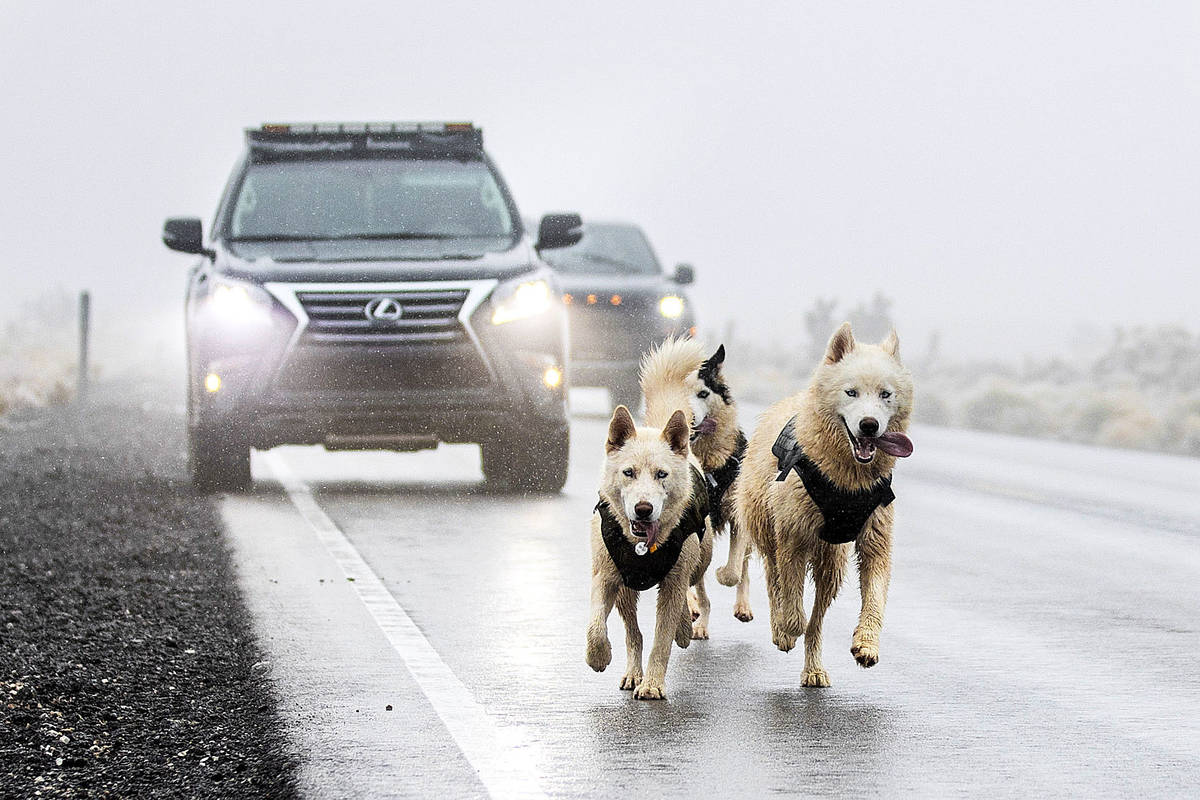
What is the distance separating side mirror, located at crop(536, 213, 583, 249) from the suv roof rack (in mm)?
985

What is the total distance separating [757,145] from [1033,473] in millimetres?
160887

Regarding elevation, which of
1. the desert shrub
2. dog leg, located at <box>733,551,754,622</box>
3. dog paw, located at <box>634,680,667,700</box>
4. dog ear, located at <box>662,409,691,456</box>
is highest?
dog ear, located at <box>662,409,691,456</box>

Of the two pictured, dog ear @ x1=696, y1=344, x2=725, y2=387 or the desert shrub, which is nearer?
dog ear @ x1=696, y1=344, x2=725, y2=387

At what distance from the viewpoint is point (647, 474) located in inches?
290

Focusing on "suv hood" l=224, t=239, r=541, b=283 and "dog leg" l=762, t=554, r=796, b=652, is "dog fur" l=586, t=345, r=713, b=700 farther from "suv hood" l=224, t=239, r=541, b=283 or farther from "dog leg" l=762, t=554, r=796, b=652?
"suv hood" l=224, t=239, r=541, b=283

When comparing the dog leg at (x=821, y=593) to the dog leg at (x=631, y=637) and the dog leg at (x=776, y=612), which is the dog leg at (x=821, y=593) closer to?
the dog leg at (x=776, y=612)

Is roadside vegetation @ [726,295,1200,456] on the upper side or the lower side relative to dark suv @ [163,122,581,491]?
lower

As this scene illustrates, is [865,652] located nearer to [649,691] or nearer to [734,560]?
[649,691]

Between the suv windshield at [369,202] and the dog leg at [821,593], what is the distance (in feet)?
25.0

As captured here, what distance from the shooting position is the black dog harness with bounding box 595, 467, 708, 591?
24.3 feet

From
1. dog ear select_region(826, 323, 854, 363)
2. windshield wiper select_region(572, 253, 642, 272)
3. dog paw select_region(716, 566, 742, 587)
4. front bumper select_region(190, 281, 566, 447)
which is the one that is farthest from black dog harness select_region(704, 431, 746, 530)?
windshield wiper select_region(572, 253, 642, 272)

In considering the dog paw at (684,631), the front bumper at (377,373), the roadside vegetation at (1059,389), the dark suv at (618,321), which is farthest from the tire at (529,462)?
the roadside vegetation at (1059,389)

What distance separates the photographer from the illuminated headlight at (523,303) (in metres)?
14.3

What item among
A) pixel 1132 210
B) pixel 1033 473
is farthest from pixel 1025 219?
pixel 1033 473
